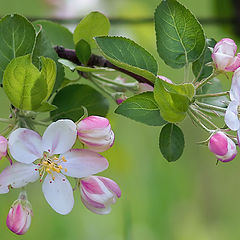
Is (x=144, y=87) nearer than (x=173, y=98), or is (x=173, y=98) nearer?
(x=173, y=98)

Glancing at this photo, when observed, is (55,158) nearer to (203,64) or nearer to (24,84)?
(24,84)

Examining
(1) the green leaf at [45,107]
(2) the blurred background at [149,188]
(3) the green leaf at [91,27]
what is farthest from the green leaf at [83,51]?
(2) the blurred background at [149,188]

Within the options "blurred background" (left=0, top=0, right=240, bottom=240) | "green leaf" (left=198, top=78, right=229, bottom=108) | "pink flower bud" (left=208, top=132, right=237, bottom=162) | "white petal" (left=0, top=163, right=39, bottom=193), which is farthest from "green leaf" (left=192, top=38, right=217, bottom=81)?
"blurred background" (left=0, top=0, right=240, bottom=240)

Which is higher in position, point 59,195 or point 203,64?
point 203,64

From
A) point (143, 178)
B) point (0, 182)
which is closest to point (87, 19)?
point (0, 182)

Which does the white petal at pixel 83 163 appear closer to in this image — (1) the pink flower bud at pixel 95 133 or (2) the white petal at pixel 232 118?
(1) the pink flower bud at pixel 95 133

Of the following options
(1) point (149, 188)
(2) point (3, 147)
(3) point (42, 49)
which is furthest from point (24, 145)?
(1) point (149, 188)

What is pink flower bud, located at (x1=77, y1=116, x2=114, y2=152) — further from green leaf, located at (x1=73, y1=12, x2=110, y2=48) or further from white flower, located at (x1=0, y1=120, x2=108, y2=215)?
green leaf, located at (x1=73, y1=12, x2=110, y2=48)
